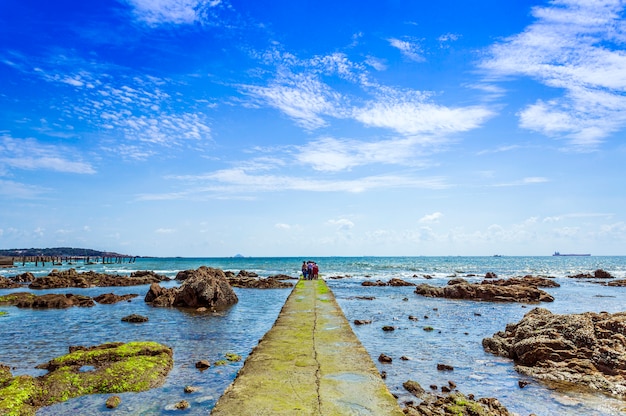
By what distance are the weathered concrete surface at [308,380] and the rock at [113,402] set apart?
2584mm

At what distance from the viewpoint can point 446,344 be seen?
586 inches

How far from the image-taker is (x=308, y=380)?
25.9ft

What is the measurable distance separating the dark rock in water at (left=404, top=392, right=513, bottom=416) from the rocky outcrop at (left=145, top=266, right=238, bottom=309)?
1768 centimetres

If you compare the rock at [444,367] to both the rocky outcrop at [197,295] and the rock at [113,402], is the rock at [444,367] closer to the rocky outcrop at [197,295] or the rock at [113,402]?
the rock at [113,402]

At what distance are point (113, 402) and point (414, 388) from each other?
6.50 metres

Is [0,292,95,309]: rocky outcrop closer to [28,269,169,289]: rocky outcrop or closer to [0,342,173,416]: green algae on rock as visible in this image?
[28,269,169,289]: rocky outcrop

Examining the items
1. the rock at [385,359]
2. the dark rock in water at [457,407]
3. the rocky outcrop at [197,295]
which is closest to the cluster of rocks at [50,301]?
the rocky outcrop at [197,295]

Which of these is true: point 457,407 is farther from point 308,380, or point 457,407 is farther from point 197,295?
point 197,295

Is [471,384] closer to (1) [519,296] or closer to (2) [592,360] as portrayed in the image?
(2) [592,360]

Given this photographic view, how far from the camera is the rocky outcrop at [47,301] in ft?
78.4

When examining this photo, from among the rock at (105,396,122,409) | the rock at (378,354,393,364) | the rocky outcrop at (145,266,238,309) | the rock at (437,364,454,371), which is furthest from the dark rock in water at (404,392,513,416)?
the rocky outcrop at (145,266,238,309)

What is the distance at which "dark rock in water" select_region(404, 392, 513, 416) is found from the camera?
26.0 ft

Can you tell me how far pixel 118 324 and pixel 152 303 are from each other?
7.18 m

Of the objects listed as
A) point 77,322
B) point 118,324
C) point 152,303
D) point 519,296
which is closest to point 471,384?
point 118,324
